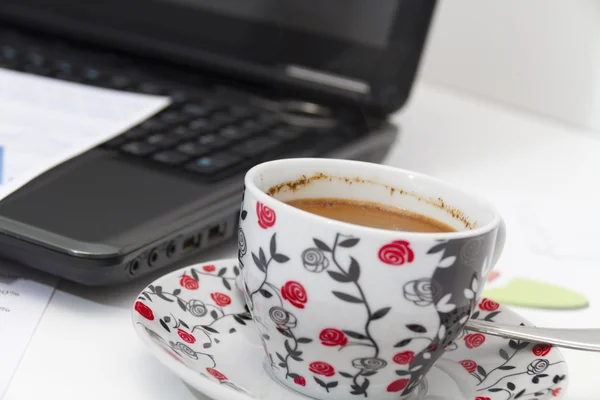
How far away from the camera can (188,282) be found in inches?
14.7

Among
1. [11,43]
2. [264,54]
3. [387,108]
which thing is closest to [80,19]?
[11,43]

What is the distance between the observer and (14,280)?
0.38 meters

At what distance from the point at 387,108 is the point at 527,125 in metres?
0.33

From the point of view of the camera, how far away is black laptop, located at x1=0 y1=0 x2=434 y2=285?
0.36 m

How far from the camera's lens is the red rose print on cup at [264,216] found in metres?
0.30

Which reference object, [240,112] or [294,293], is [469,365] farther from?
[240,112]

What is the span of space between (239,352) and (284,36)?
1.11 ft

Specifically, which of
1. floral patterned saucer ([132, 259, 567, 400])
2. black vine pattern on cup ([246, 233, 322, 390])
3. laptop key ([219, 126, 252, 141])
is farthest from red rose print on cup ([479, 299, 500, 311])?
laptop key ([219, 126, 252, 141])

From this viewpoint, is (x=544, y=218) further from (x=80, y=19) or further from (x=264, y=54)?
(x=80, y=19)

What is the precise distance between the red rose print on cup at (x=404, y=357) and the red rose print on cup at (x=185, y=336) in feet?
0.30

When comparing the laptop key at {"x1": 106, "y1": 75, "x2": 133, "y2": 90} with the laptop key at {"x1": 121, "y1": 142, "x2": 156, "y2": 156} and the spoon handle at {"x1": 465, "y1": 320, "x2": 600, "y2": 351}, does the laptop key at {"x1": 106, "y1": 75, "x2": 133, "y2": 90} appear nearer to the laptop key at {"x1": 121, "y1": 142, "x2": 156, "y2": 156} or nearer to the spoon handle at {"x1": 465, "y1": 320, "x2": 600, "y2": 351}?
the laptop key at {"x1": 121, "y1": 142, "x2": 156, "y2": 156}

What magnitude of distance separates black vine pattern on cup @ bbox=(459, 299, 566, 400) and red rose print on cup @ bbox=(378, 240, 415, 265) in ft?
0.27

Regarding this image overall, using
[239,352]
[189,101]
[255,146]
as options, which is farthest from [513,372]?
[189,101]

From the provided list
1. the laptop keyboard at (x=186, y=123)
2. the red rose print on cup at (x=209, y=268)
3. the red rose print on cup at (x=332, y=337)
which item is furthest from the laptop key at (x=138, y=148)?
the red rose print on cup at (x=332, y=337)
